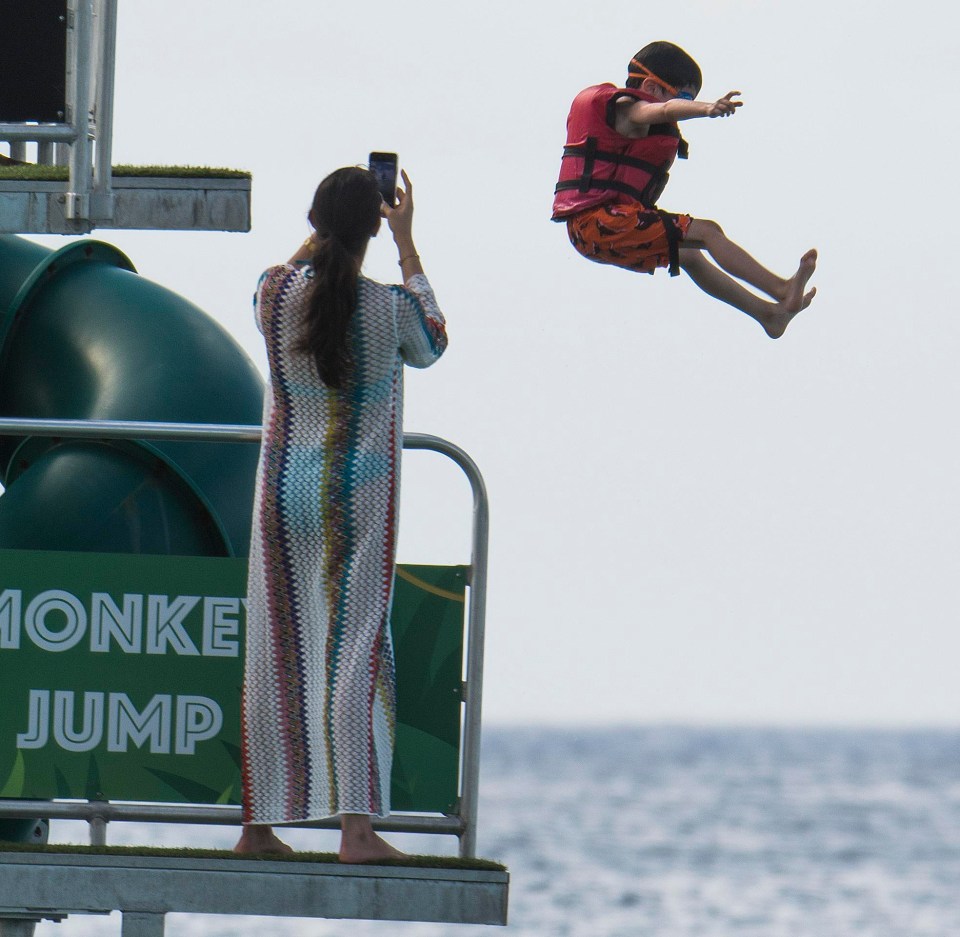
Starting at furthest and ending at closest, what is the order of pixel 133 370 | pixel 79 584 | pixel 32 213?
pixel 133 370, pixel 32 213, pixel 79 584

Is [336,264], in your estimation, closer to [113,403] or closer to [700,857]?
[113,403]

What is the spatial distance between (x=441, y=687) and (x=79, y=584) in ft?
3.73

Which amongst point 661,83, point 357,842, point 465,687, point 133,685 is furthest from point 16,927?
point 661,83

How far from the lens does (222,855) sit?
625 cm

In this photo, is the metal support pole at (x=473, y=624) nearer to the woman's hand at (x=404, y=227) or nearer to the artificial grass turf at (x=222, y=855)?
the artificial grass turf at (x=222, y=855)

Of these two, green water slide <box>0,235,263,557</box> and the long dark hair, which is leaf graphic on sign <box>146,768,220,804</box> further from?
green water slide <box>0,235,263,557</box>

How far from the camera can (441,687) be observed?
6742 millimetres

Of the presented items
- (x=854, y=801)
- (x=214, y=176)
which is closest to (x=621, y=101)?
(x=214, y=176)

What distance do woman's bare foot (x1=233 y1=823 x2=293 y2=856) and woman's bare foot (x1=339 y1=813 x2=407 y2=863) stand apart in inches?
7.8

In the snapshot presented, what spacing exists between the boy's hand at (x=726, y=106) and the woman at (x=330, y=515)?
54.0 inches

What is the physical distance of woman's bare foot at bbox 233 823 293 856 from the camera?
6336mm

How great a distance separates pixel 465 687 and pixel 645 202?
7.17ft

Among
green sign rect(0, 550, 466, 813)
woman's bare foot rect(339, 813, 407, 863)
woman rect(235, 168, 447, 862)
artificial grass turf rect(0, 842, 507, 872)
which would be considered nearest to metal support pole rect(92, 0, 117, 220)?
green sign rect(0, 550, 466, 813)

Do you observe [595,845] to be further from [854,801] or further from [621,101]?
[621,101]
